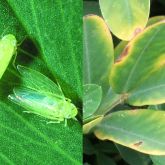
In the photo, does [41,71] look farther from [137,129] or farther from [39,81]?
[137,129]

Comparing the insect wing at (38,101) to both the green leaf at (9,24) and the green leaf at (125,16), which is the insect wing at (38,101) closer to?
the green leaf at (9,24)

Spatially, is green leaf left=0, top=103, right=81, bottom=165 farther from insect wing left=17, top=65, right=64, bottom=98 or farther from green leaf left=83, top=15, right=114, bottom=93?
green leaf left=83, top=15, right=114, bottom=93

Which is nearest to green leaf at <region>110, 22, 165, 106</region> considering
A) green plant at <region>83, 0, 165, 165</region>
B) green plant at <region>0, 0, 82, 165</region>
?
green plant at <region>83, 0, 165, 165</region>

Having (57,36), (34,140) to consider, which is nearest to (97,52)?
(57,36)

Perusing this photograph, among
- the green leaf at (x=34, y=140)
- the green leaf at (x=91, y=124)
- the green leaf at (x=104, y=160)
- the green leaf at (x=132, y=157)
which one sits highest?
the green leaf at (x=91, y=124)

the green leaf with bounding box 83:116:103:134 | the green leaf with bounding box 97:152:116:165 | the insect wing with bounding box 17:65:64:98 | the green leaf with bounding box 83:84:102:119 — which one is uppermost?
the green leaf with bounding box 83:84:102:119

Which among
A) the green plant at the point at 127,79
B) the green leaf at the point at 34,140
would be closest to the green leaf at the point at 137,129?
the green plant at the point at 127,79
